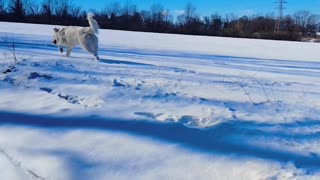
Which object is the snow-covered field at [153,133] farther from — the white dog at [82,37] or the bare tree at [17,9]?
the bare tree at [17,9]

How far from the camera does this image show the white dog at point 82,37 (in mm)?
8478

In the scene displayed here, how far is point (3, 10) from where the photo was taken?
173 ft

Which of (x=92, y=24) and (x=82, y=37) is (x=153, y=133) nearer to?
(x=92, y=24)

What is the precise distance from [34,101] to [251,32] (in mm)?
54476

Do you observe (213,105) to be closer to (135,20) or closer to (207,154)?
(207,154)

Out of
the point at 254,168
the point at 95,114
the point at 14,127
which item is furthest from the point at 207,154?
the point at 14,127

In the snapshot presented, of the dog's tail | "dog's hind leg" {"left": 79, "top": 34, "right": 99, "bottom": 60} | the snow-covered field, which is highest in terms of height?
the dog's tail

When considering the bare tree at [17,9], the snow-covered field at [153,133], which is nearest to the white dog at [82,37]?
the snow-covered field at [153,133]

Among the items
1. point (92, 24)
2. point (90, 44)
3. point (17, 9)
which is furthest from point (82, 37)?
point (17, 9)

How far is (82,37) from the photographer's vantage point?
28.5 ft

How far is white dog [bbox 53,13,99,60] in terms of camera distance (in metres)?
8.48

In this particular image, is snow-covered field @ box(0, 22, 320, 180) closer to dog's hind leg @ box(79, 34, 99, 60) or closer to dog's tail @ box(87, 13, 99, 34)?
dog's tail @ box(87, 13, 99, 34)

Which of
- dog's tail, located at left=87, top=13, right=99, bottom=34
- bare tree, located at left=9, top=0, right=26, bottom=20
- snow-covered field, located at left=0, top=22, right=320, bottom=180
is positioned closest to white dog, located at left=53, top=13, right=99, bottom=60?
dog's tail, located at left=87, top=13, right=99, bottom=34

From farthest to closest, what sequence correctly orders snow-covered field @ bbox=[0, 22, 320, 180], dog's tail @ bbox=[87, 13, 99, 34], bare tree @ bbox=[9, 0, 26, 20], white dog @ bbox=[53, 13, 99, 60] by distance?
bare tree @ bbox=[9, 0, 26, 20] → white dog @ bbox=[53, 13, 99, 60] → dog's tail @ bbox=[87, 13, 99, 34] → snow-covered field @ bbox=[0, 22, 320, 180]
